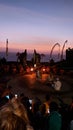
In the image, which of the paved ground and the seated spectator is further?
the paved ground

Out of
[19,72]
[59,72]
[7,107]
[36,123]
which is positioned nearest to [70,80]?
[59,72]

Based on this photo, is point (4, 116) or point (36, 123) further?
point (36, 123)

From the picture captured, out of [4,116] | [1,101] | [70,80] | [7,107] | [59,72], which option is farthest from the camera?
[59,72]

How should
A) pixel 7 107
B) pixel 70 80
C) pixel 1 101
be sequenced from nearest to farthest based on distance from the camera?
pixel 7 107
pixel 1 101
pixel 70 80

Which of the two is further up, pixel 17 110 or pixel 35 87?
pixel 17 110

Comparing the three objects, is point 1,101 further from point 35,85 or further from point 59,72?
point 59,72

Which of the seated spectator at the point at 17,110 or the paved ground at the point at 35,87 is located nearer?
the seated spectator at the point at 17,110

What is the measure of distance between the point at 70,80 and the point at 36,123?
64.6 ft

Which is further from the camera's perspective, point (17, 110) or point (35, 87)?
point (35, 87)

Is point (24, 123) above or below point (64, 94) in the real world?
above

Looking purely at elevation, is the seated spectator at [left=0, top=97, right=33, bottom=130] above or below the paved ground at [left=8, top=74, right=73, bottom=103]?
above

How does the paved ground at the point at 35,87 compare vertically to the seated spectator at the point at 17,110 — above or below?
below

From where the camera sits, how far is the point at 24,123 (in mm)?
3135

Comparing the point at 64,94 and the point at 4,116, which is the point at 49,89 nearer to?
the point at 64,94
